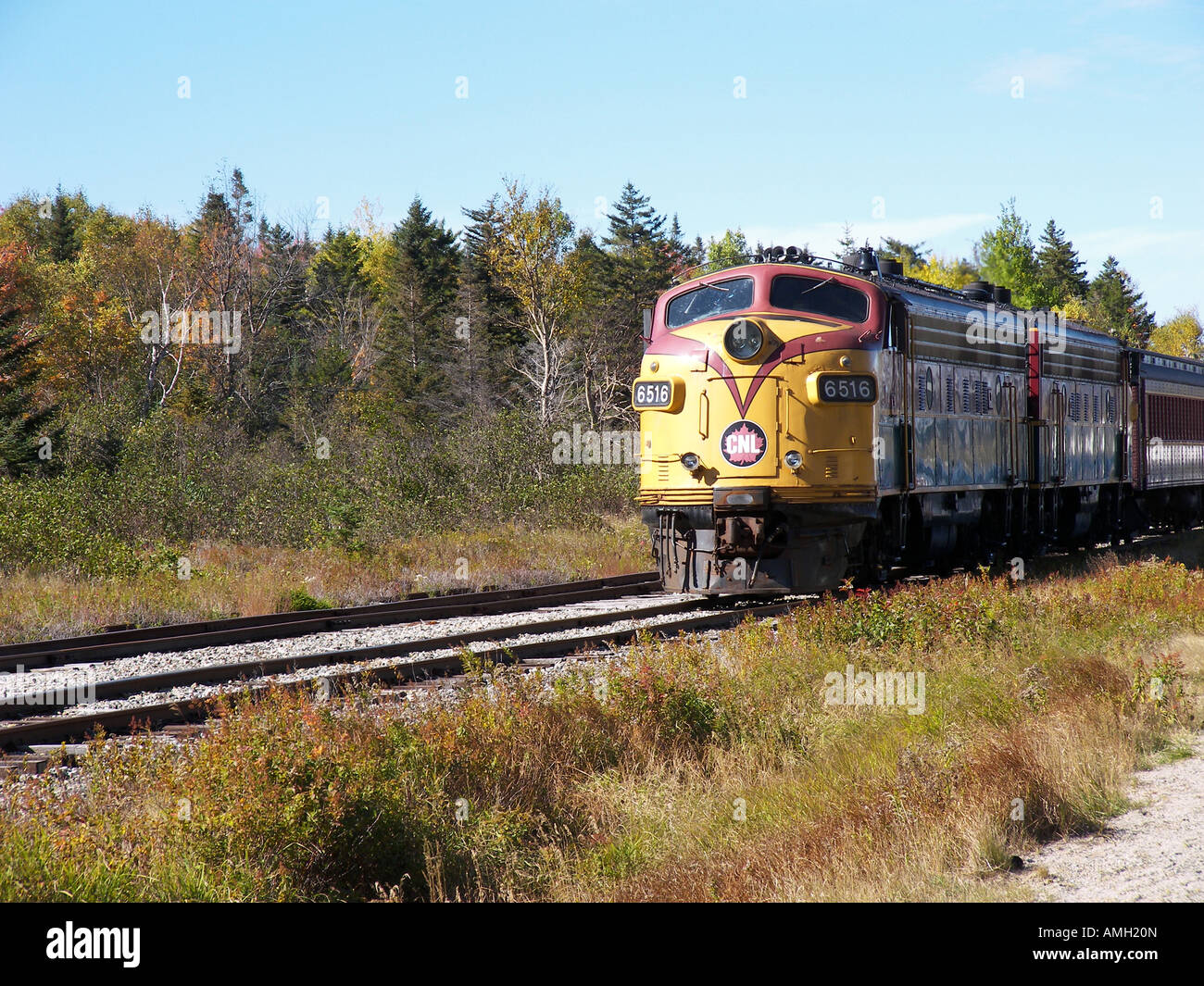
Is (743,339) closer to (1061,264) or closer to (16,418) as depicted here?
(16,418)

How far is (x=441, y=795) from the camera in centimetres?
646

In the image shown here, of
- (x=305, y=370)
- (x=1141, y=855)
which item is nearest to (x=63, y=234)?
(x=305, y=370)

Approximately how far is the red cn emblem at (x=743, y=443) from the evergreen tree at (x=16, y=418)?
57.3 ft

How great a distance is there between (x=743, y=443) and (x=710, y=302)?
2.10 metres

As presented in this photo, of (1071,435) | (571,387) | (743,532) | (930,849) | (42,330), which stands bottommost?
(930,849)

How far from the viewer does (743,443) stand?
12.8 m

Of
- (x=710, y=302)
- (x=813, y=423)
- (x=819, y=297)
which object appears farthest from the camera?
(x=710, y=302)

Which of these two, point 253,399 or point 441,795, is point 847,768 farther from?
point 253,399

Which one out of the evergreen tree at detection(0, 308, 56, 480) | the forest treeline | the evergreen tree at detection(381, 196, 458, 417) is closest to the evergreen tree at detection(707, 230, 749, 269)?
the forest treeline

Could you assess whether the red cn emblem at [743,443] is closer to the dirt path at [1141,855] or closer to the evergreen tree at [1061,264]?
the dirt path at [1141,855]

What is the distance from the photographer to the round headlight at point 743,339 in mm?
12742

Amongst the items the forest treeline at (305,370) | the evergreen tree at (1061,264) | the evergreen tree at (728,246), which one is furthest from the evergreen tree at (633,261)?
the evergreen tree at (1061,264)
